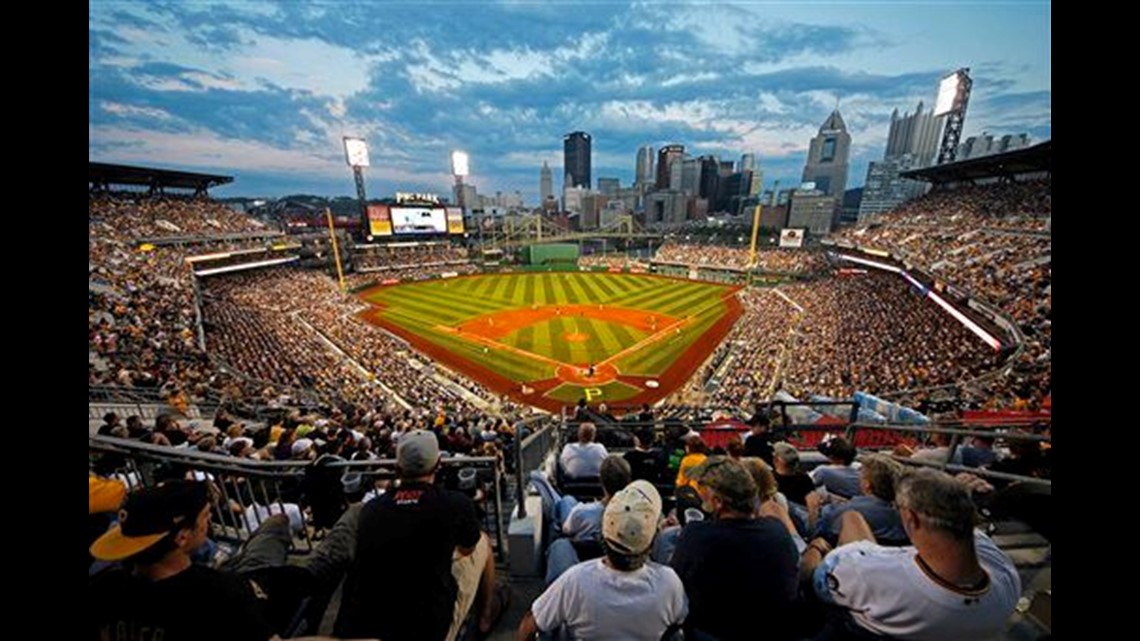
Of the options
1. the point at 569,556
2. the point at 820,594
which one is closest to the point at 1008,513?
the point at 820,594

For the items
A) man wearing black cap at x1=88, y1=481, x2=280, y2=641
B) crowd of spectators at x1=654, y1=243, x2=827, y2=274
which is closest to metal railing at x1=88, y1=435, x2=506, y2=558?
man wearing black cap at x1=88, y1=481, x2=280, y2=641

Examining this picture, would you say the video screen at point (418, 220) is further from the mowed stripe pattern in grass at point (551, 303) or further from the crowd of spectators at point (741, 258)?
the crowd of spectators at point (741, 258)

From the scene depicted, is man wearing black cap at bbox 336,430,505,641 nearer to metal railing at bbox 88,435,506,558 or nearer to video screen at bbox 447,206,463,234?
metal railing at bbox 88,435,506,558

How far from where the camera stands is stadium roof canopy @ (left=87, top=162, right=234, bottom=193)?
153ft

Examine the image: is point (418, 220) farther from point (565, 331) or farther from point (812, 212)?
point (812, 212)

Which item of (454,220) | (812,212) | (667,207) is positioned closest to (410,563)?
(454,220)

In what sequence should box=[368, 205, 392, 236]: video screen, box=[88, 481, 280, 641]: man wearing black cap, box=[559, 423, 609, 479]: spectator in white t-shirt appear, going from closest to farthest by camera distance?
box=[88, 481, 280, 641]: man wearing black cap < box=[559, 423, 609, 479]: spectator in white t-shirt < box=[368, 205, 392, 236]: video screen

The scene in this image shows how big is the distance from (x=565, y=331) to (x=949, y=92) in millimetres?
65857

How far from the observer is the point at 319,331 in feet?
106

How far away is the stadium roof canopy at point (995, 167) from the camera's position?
38.2m

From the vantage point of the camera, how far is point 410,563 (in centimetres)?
290

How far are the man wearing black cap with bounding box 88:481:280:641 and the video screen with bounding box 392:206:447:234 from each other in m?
74.6

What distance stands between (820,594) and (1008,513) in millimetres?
2706
